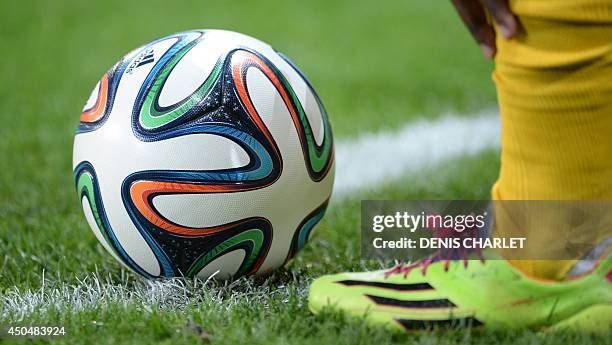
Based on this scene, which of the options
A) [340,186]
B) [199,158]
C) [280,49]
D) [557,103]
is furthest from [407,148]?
[557,103]

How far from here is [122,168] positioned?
7.22ft

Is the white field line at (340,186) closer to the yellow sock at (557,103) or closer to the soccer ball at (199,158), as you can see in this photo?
the soccer ball at (199,158)

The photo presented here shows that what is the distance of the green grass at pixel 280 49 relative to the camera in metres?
2.03

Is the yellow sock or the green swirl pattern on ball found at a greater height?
the yellow sock

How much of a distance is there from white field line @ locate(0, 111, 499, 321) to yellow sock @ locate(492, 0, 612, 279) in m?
0.68

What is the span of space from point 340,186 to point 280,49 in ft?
7.81

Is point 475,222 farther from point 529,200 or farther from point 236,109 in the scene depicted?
point 236,109

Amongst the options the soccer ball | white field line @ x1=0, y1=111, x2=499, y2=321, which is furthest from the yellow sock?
white field line @ x1=0, y1=111, x2=499, y2=321

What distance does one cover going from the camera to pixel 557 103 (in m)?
1.90

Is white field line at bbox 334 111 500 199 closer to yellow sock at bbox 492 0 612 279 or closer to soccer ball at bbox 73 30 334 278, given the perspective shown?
soccer ball at bbox 73 30 334 278

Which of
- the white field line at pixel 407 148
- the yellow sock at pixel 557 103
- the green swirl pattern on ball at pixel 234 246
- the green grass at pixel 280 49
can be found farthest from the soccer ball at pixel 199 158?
the white field line at pixel 407 148

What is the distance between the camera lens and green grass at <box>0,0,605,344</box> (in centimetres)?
203

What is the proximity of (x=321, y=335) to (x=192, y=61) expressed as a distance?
0.78 metres

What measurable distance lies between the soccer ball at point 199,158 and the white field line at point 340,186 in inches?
2.4
